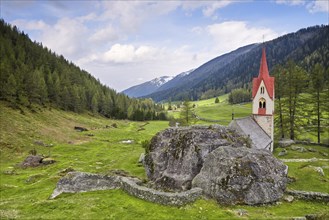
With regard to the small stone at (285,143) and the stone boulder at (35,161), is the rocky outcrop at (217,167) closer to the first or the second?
the stone boulder at (35,161)

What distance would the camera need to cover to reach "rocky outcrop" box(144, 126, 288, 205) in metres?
23.4

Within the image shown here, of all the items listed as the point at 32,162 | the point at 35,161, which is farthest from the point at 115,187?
the point at 35,161

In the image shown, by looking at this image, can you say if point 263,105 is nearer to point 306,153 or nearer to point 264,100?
point 264,100

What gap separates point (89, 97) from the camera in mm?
150375

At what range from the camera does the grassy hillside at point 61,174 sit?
20406 millimetres

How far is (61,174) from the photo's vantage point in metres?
38.4

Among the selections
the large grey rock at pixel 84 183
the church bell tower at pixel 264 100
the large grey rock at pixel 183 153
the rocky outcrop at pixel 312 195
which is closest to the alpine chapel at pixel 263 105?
the church bell tower at pixel 264 100

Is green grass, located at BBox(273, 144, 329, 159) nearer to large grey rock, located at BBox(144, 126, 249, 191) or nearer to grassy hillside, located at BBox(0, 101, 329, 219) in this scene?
grassy hillside, located at BBox(0, 101, 329, 219)

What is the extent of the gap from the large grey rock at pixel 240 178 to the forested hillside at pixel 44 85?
83.3 m

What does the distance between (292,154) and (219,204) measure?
37.2 m

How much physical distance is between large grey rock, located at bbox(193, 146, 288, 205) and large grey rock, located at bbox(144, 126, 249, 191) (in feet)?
6.60

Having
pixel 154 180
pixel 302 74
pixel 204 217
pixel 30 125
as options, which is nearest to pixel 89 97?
pixel 30 125

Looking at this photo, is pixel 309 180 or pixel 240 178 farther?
pixel 309 180

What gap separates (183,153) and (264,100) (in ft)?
111
